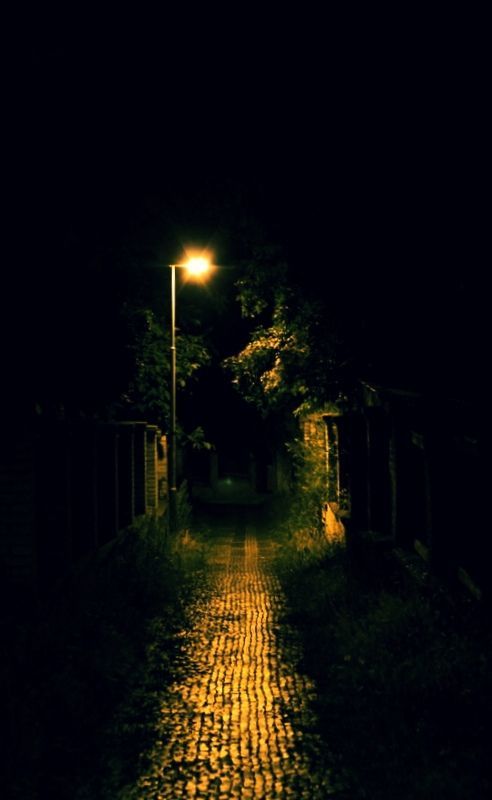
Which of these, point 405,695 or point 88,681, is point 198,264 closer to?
point 88,681

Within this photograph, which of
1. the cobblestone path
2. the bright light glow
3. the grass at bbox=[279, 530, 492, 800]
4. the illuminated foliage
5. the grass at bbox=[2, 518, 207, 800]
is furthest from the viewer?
the bright light glow

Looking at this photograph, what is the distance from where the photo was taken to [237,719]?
247 inches

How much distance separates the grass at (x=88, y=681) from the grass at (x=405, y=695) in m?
1.56

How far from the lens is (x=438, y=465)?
24.3 feet

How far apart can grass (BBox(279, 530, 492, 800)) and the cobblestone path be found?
240 mm

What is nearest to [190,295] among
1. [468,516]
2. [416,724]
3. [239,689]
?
[468,516]

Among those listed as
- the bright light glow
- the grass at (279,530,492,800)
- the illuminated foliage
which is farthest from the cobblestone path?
the bright light glow

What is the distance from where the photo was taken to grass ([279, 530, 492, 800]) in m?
4.77

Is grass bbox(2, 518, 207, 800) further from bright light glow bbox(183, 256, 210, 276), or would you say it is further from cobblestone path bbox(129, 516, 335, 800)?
bright light glow bbox(183, 256, 210, 276)

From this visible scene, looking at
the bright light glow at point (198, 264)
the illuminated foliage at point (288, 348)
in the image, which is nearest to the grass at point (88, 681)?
the illuminated foliage at point (288, 348)

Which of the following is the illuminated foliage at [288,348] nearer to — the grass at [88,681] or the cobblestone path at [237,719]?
the cobblestone path at [237,719]

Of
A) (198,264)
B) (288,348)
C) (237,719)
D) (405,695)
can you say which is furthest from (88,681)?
(198,264)

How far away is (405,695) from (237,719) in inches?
54.6

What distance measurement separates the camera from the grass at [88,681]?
5.17 meters
